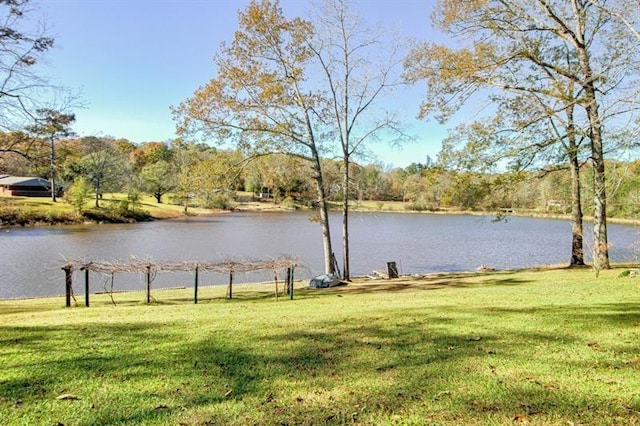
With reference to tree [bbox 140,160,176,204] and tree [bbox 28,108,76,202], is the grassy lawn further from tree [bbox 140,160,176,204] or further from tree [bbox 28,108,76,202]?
tree [bbox 140,160,176,204]

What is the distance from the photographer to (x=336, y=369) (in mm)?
4648

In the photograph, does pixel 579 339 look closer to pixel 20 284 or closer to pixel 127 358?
pixel 127 358

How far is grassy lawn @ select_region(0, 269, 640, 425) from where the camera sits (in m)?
3.61

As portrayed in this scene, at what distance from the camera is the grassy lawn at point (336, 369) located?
142 inches

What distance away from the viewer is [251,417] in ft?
11.6

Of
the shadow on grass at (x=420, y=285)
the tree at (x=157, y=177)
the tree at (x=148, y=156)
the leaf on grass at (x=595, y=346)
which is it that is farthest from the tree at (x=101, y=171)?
the leaf on grass at (x=595, y=346)

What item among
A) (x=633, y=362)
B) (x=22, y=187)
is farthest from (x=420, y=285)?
(x=22, y=187)

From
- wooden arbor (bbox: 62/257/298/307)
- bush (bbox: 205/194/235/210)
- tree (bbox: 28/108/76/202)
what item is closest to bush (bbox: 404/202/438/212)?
bush (bbox: 205/194/235/210)

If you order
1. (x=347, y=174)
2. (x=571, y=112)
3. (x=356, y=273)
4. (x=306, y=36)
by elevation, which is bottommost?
(x=356, y=273)

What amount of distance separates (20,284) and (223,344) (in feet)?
56.9

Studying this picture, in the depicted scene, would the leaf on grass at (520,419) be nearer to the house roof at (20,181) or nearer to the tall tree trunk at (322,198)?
the tall tree trunk at (322,198)

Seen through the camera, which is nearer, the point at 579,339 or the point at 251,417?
the point at 251,417

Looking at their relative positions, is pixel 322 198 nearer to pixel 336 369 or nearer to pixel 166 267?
pixel 166 267

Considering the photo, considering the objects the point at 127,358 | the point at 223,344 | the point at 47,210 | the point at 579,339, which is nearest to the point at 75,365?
the point at 127,358
